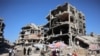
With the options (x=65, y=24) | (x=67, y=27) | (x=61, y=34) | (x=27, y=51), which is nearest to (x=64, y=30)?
(x=67, y=27)

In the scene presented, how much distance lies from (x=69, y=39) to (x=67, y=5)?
30.4 feet

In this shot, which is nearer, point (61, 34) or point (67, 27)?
point (61, 34)

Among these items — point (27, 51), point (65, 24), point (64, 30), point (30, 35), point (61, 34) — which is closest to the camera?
point (27, 51)

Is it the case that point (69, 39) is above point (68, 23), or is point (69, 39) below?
below

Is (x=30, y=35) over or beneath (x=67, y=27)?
beneath

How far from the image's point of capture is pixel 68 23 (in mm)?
44875

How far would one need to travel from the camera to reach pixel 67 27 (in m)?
46.2

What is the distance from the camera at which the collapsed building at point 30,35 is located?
55.6m

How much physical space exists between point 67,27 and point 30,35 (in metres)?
14.9

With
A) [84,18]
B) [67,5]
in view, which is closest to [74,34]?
[67,5]

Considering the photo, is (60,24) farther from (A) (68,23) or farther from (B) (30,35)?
(B) (30,35)

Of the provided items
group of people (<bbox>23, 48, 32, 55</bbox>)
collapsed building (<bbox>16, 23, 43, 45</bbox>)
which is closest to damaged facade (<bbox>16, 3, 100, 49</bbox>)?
collapsed building (<bbox>16, 23, 43, 45</bbox>)

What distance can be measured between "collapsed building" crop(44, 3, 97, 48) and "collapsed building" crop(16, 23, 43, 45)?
4.95 meters

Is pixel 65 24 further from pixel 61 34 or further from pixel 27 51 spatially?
pixel 27 51
